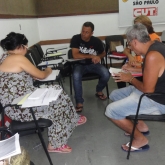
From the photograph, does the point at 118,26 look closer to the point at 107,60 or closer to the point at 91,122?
the point at 107,60

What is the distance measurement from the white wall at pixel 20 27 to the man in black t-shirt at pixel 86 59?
881 millimetres

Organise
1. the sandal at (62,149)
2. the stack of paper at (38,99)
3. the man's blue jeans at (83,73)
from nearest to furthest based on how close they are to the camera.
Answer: the stack of paper at (38,99)
the sandal at (62,149)
the man's blue jeans at (83,73)

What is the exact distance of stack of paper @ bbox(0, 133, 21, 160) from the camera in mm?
1090

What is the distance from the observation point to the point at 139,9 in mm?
4707

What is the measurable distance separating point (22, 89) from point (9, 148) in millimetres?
776

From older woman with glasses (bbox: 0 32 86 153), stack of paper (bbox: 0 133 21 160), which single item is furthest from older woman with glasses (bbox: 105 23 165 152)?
stack of paper (bbox: 0 133 21 160)

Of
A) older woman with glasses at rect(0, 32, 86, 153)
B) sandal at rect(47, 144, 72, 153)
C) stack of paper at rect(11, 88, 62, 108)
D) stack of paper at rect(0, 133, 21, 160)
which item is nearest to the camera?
stack of paper at rect(0, 133, 21, 160)

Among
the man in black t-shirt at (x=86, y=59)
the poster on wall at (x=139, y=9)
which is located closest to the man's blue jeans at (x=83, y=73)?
the man in black t-shirt at (x=86, y=59)

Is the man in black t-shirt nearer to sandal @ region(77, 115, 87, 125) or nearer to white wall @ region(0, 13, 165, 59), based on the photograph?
sandal @ region(77, 115, 87, 125)

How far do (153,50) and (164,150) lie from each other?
99cm

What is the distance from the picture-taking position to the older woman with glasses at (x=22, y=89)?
182cm

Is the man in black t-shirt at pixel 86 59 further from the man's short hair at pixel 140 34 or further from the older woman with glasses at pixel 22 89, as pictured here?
the man's short hair at pixel 140 34

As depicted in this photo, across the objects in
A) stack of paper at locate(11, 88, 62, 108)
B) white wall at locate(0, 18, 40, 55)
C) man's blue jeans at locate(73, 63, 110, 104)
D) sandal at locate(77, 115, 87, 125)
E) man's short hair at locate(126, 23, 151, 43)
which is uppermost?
white wall at locate(0, 18, 40, 55)

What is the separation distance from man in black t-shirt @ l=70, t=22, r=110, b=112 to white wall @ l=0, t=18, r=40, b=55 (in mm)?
881
